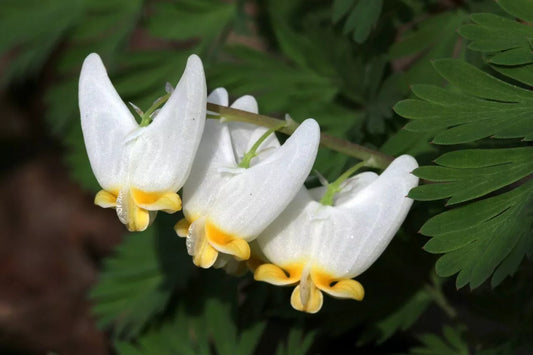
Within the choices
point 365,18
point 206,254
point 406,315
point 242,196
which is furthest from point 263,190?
point 406,315

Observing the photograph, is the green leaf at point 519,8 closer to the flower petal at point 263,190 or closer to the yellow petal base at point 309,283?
the flower petal at point 263,190

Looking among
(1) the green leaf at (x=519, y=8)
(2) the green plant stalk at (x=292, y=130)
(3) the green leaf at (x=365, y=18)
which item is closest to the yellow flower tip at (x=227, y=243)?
(2) the green plant stalk at (x=292, y=130)

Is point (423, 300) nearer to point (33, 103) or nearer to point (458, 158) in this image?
point (458, 158)

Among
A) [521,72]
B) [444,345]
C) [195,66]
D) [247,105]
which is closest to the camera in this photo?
[195,66]

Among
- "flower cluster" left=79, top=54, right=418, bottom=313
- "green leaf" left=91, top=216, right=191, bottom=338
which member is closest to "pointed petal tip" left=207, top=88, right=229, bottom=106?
"flower cluster" left=79, top=54, right=418, bottom=313

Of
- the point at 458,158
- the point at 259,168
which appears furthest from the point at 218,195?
the point at 458,158

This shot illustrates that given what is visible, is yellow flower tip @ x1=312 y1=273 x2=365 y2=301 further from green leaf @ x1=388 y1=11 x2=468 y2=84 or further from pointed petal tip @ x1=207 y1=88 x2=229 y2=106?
green leaf @ x1=388 y1=11 x2=468 y2=84

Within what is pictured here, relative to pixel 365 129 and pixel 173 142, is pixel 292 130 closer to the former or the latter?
pixel 173 142
